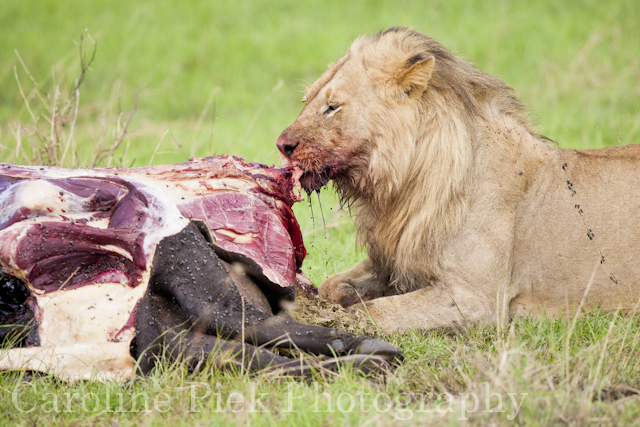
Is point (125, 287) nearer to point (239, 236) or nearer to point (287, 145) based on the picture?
point (239, 236)

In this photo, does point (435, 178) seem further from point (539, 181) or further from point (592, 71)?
point (592, 71)

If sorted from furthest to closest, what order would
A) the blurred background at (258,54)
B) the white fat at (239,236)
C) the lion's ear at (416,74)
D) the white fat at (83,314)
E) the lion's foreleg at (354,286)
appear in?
1. the blurred background at (258,54)
2. the lion's foreleg at (354,286)
3. the lion's ear at (416,74)
4. the white fat at (239,236)
5. the white fat at (83,314)

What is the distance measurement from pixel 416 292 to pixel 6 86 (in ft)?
34.3

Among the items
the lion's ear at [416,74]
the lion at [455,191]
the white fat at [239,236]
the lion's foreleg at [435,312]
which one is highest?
the lion's ear at [416,74]

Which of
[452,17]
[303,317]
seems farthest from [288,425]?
[452,17]

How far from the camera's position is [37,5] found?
525 inches

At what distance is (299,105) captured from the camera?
11.0 m

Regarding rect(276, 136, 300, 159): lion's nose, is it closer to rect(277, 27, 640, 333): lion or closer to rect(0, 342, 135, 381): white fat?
rect(277, 27, 640, 333): lion

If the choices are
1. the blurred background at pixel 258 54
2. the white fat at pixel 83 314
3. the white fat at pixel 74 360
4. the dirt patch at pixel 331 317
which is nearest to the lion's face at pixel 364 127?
the dirt patch at pixel 331 317

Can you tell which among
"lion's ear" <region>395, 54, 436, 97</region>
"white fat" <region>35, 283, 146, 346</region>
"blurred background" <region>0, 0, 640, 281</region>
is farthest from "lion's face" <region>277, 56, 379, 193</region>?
"blurred background" <region>0, 0, 640, 281</region>

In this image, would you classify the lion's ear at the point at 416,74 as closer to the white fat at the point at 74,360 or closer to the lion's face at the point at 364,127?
the lion's face at the point at 364,127

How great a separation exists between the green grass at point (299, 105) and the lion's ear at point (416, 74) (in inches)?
27.9

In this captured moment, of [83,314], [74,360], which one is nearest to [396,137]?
[83,314]

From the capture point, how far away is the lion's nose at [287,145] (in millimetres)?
3477
